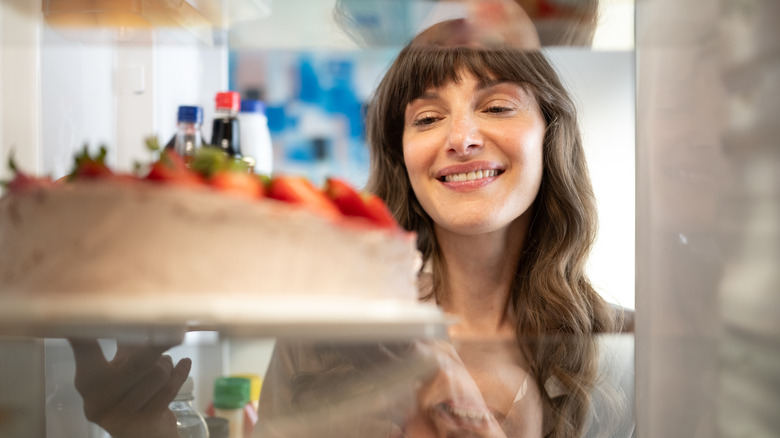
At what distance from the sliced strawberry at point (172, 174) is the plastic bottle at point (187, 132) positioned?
0.18 m

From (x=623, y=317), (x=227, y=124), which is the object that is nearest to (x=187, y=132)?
(x=227, y=124)

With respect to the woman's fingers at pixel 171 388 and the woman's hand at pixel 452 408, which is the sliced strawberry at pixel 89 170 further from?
the woman's hand at pixel 452 408

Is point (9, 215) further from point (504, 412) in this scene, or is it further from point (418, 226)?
point (504, 412)

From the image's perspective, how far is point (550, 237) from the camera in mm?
912

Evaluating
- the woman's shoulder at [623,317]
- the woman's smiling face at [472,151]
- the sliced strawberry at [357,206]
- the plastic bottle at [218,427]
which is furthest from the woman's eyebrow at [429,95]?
the plastic bottle at [218,427]

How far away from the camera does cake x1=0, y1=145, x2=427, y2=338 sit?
60 centimetres

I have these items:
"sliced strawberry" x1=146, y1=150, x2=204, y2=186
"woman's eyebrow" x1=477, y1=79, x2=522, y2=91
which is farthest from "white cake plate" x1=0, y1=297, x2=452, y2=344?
"woman's eyebrow" x1=477, y1=79, x2=522, y2=91

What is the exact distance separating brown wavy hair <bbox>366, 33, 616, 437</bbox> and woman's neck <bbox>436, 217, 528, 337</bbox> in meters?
0.01

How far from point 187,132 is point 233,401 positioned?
13.3 inches

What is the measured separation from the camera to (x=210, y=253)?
607 mm

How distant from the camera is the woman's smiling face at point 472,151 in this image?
30.9 inches

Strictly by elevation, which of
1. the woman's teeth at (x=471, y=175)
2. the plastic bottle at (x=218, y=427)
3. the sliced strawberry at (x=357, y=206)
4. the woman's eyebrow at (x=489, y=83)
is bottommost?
the plastic bottle at (x=218, y=427)

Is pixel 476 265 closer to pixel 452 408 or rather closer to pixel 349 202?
pixel 452 408

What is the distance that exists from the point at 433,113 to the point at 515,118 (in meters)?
0.10
